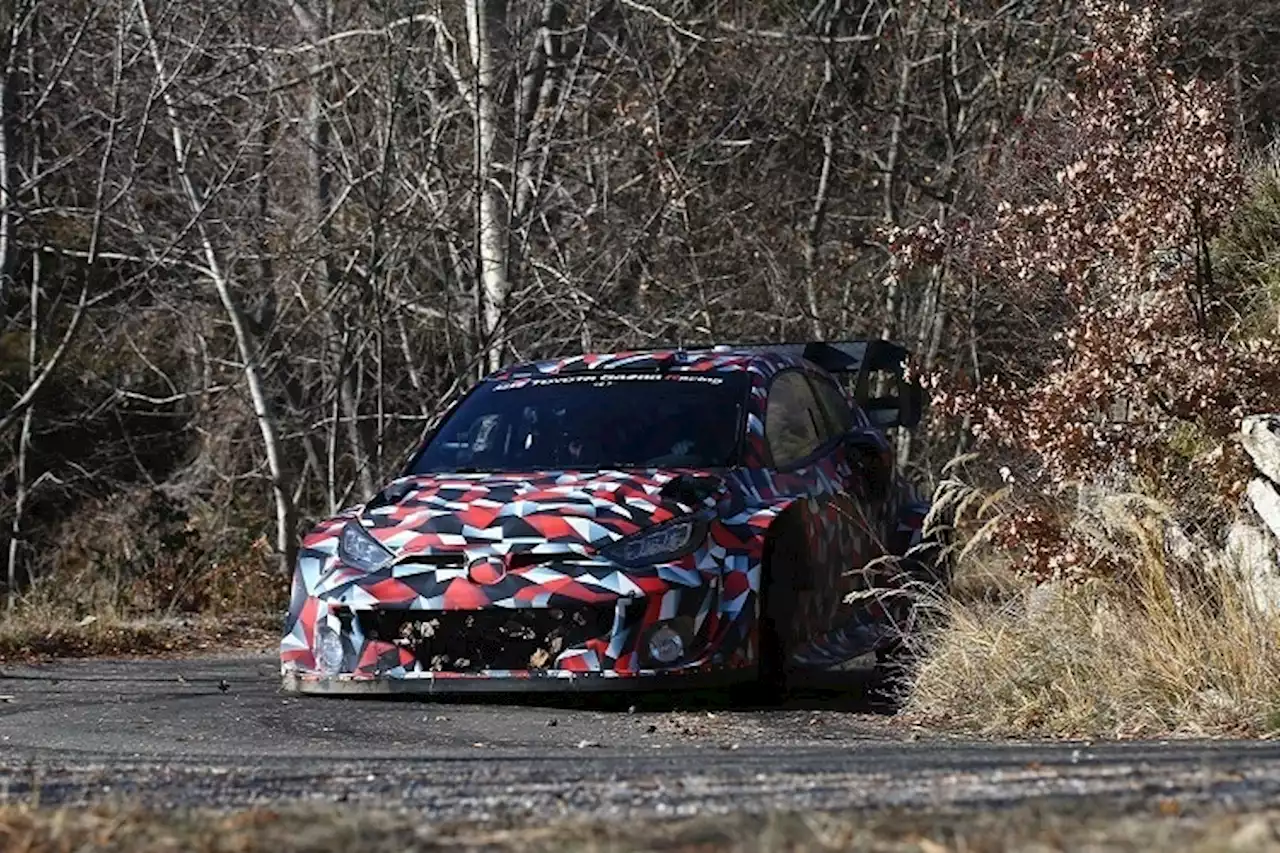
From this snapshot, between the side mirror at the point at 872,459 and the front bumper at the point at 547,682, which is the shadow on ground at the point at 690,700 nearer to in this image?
the front bumper at the point at 547,682

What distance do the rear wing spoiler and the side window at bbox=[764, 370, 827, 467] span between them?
1.18ft

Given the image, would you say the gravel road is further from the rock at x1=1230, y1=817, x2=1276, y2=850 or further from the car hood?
the car hood

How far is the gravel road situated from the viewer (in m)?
5.03

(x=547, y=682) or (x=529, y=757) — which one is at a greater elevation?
(x=529, y=757)

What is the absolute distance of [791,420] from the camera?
11047mm

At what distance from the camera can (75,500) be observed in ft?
81.9

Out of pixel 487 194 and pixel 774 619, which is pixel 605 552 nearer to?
pixel 774 619

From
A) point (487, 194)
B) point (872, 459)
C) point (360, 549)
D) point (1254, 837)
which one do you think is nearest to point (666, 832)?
point (1254, 837)

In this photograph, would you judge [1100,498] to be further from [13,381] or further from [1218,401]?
[13,381]

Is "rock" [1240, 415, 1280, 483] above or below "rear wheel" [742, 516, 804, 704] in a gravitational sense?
above

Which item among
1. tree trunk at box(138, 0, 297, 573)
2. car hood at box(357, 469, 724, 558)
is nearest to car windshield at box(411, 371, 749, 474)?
car hood at box(357, 469, 724, 558)

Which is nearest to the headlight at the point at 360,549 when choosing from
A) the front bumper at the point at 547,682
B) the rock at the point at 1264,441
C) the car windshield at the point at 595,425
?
the front bumper at the point at 547,682

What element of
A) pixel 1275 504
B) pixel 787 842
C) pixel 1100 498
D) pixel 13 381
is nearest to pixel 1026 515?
pixel 1100 498

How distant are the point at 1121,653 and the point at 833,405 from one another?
10.3 feet
